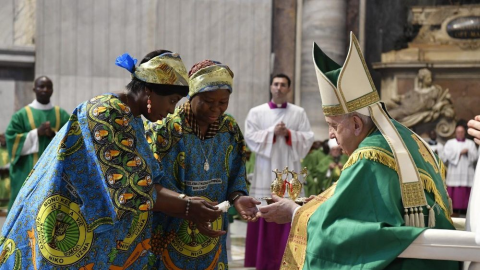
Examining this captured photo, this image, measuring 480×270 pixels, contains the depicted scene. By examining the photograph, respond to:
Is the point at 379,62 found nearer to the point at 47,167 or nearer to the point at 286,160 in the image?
the point at 286,160

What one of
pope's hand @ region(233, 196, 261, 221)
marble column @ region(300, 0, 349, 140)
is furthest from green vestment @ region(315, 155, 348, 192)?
pope's hand @ region(233, 196, 261, 221)

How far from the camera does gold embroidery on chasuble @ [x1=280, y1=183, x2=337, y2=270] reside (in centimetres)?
324

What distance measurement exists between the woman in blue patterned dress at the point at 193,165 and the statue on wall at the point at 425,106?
35.2ft

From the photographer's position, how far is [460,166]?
13.1 metres

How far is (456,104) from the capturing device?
1437 cm

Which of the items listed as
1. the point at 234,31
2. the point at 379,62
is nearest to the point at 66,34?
the point at 234,31

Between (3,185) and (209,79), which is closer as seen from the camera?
(209,79)

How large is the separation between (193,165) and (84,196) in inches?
32.1

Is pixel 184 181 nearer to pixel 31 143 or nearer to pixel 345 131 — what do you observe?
pixel 345 131

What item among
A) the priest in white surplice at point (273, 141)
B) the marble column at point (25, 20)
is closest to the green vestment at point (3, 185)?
the marble column at point (25, 20)

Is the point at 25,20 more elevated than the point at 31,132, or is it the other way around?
the point at 25,20

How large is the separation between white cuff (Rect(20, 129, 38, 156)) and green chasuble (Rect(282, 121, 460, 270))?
5.05m

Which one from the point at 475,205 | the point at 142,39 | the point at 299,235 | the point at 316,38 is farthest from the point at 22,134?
the point at 316,38

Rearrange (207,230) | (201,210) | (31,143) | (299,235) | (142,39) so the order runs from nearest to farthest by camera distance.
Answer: (299,235) → (201,210) → (207,230) → (31,143) → (142,39)
